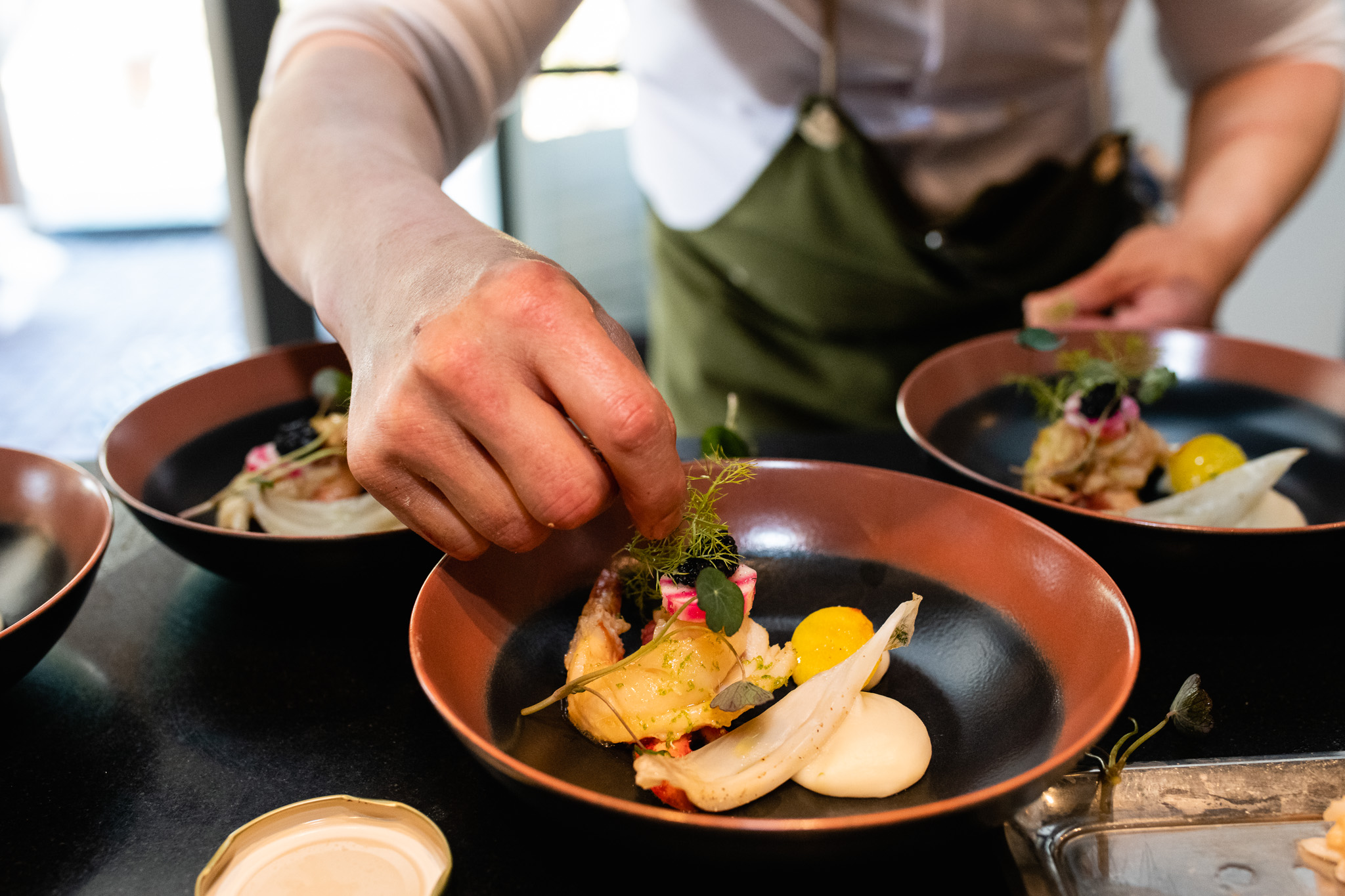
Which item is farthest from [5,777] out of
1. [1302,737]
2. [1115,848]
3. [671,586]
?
[1302,737]

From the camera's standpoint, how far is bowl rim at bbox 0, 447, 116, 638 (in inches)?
31.2

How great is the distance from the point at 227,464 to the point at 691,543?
2.35 feet

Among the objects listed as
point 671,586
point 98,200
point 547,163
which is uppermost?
point 671,586

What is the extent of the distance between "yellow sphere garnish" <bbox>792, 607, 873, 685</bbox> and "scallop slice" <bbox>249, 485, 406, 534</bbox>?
1.58 feet

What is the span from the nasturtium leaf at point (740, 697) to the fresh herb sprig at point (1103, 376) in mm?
720

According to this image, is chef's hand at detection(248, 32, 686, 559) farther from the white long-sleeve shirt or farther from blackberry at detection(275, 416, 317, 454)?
the white long-sleeve shirt

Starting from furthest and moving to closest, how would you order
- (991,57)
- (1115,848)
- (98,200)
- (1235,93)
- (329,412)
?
(98,200) → (1235,93) → (991,57) → (329,412) → (1115,848)

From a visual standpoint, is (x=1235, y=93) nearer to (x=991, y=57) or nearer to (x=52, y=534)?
(x=991, y=57)

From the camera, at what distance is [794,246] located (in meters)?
1.79

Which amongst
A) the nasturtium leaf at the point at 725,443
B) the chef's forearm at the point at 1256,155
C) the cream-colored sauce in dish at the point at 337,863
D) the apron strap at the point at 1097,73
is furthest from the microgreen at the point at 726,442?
the apron strap at the point at 1097,73

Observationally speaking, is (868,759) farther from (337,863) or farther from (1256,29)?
(1256,29)

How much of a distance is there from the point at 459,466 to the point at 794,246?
1165 mm

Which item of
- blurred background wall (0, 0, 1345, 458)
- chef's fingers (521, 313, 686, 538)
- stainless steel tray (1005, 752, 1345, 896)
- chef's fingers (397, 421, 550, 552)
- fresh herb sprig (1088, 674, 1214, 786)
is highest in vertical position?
chef's fingers (521, 313, 686, 538)

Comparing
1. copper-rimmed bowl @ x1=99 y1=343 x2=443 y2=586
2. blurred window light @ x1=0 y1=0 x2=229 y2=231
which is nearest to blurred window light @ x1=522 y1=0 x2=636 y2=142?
blurred window light @ x1=0 y1=0 x2=229 y2=231
